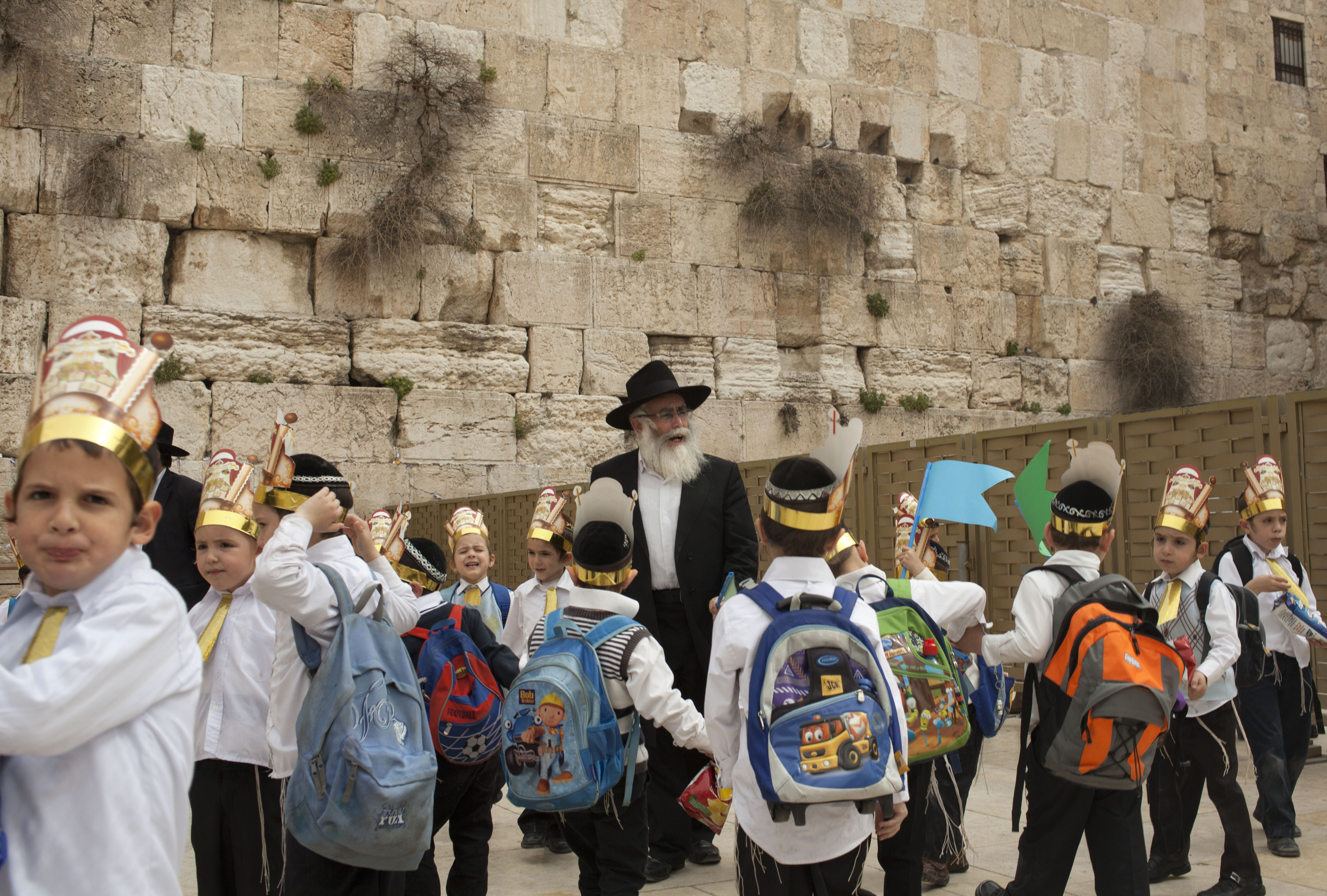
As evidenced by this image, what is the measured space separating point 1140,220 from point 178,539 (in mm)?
13639

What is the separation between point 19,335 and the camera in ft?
34.0

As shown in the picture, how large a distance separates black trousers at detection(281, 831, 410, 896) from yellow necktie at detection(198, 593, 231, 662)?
0.53 m

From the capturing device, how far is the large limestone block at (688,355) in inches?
488

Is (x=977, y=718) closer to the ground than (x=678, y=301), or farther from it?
closer to the ground

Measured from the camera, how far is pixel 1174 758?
413 centimetres

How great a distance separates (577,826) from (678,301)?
9.44m

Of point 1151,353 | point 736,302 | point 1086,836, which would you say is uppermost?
point 736,302

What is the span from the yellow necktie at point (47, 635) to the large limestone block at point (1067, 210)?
13887mm

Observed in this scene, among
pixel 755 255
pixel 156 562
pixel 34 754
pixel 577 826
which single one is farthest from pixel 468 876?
pixel 755 255

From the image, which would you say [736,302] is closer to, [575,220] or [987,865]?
[575,220]

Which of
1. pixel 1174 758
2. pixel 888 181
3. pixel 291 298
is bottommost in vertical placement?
pixel 1174 758

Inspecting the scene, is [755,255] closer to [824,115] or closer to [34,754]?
[824,115]

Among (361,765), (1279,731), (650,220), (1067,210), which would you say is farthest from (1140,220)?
(361,765)

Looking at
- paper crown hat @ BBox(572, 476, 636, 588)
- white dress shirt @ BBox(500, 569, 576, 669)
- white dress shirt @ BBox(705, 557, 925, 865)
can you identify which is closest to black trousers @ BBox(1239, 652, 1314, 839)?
white dress shirt @ BBox(705, 557, 925, 865)
